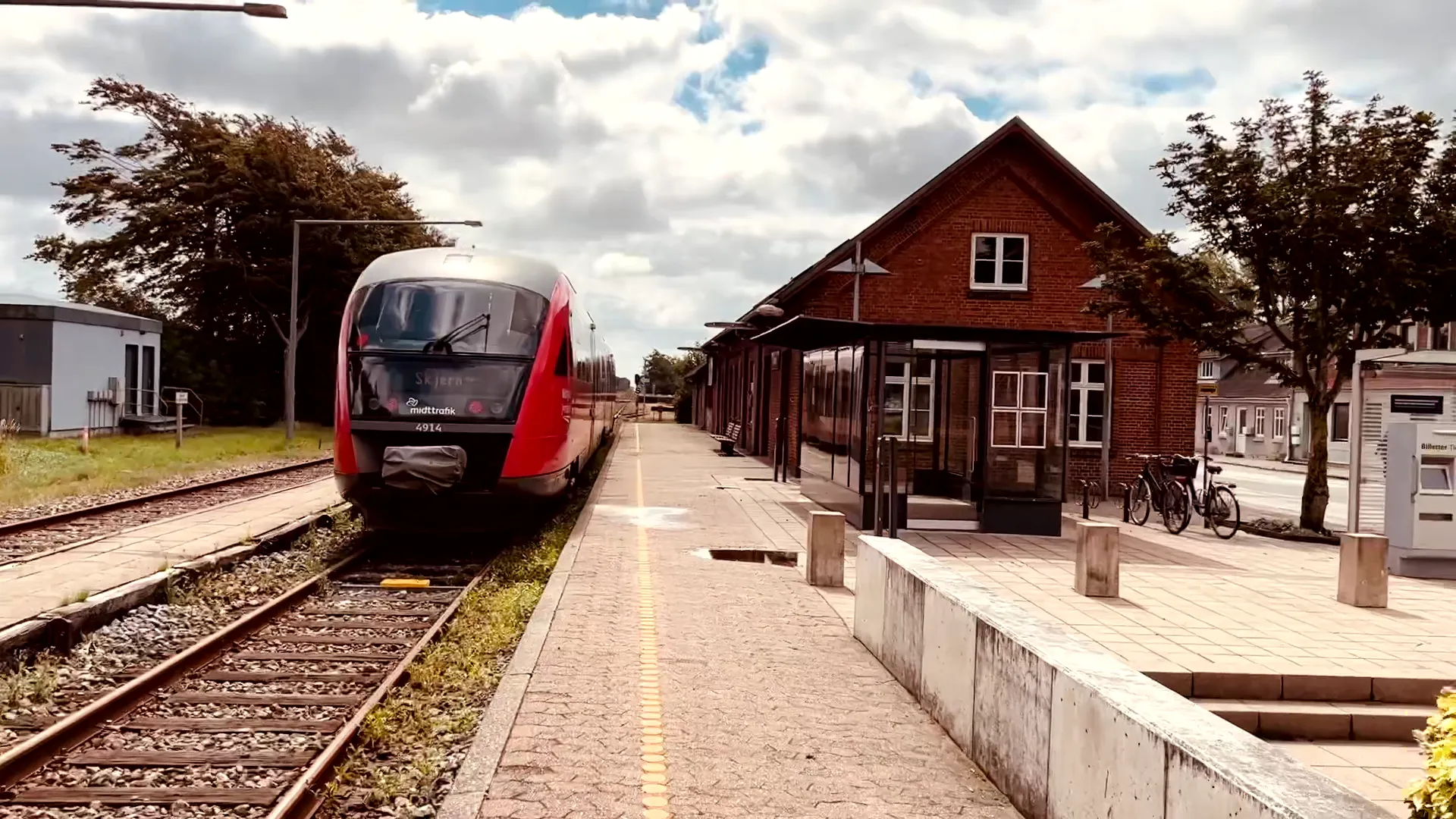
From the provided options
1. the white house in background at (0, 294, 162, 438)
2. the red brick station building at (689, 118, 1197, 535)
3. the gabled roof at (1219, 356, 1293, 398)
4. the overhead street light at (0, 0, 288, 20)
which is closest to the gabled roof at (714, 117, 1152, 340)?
the red brick station building at (689, 118, 1197, 535)

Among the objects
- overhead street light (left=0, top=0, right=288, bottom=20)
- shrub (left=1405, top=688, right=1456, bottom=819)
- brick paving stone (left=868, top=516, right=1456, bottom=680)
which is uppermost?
overhead street light (left=0, top=0, right=288, bottom=20)

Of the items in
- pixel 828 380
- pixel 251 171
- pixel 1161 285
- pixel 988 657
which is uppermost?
pixel 251 171

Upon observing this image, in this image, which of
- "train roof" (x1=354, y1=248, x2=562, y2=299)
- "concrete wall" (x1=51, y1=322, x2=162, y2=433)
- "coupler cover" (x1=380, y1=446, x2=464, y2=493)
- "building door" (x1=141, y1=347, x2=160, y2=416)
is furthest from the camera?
"building door" (x1=141, y1=347, x2=160, y2=416)

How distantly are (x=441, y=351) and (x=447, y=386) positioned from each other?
1.21 ft

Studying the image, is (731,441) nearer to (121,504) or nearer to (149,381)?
(149,381)

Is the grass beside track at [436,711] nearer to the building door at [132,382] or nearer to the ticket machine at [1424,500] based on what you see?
the ticket machine at [1424,500]

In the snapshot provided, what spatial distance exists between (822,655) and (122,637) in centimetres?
476

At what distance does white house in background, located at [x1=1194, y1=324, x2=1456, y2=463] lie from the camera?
13789 mm

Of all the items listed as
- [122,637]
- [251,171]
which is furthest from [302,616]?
[251,171]

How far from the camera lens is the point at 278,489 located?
19422mm

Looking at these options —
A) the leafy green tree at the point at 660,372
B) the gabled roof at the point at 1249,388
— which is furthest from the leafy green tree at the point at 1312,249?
the leafy green tree at the point at 660,372

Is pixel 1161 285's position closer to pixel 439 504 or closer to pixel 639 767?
pixel 439 504

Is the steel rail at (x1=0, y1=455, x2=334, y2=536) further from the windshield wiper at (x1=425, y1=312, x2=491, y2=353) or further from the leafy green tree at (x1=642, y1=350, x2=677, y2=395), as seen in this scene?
the leafy green tree at (x1=642, y1=350, x2=677, y2=395)

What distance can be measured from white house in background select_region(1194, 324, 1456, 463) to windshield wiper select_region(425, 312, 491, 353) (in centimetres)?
973
